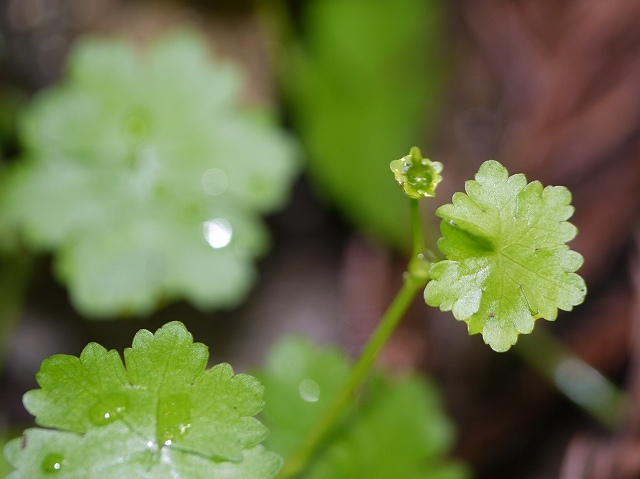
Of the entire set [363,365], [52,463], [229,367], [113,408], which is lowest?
[52,463]

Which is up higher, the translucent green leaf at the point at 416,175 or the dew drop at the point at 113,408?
the translucent green leaf at the point at 416,175

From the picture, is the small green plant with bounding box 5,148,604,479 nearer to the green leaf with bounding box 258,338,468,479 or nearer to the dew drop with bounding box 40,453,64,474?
the dew drop with bounding box 40,453,64,474

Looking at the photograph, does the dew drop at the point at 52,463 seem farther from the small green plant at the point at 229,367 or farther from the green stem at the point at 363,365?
the green stem at the point at 363,365

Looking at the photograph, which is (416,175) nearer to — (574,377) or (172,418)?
(172,418)

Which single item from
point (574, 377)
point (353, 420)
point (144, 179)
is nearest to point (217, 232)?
point (144, 179)

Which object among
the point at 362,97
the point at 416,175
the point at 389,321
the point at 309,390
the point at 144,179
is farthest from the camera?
the point at 362,97

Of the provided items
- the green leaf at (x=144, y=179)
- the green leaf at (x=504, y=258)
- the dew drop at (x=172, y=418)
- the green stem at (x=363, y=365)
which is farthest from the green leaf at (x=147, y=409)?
the green leaf at (x=144, y=179)
